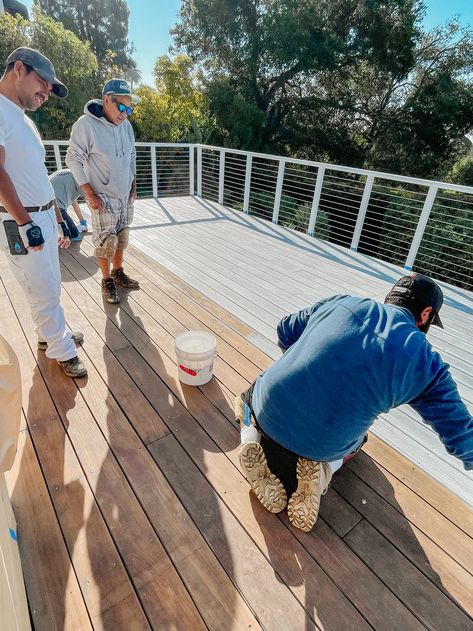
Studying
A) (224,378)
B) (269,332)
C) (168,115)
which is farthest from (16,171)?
(168,115)

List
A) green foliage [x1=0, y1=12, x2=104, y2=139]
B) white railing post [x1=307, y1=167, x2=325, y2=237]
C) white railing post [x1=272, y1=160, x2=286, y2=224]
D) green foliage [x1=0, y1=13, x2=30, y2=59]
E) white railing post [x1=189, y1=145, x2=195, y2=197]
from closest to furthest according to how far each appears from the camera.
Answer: white railing post [x1=307, y1=167, x2=325, y2=237] → white railing post [x1=272, y1=160, x2=286, y2=224] → white railing post [x1=189, y1=145, x2=195, y2=197] → green foliage [x1=0, y1=13, x2=30, y2=59] → green foliage [x1=0, y1=12, x2=104, y2=139]

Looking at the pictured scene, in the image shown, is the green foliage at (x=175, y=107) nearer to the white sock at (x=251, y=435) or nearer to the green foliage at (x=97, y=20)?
the green foliage at (x=97, y=20)

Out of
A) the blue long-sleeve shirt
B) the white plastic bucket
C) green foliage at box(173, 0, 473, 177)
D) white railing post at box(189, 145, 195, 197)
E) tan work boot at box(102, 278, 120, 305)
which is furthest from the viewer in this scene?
green foliage at box(173, 0, 473, 177)

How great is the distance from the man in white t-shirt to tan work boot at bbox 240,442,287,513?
1.09 meters

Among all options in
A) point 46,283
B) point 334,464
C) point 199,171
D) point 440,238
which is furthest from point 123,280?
point 440,238

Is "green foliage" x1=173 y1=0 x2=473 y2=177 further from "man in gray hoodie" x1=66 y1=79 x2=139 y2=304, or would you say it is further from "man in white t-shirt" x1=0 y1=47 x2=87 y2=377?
"man in white t-shirt" x1=0 y1=47 x2=87 y2=377

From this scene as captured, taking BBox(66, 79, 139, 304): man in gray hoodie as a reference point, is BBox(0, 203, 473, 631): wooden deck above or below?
below

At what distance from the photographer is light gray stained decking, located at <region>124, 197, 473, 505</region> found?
5.64 ft

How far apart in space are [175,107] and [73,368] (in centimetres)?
1365

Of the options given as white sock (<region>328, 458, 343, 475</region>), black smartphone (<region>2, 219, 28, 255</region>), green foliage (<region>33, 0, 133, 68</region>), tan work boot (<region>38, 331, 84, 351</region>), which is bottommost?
tan work boot (<region>38, 331, 84, 351</region>)

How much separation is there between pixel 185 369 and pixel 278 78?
559 inches

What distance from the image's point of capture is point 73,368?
6.28 feet

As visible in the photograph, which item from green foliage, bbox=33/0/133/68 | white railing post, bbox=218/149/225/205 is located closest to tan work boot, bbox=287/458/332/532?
white railing post, bbox=218/149/225/205

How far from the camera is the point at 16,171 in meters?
1.54
